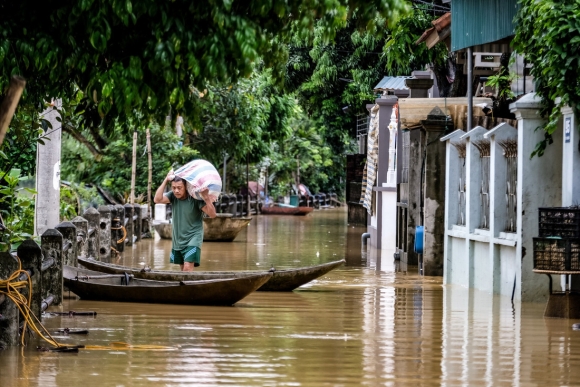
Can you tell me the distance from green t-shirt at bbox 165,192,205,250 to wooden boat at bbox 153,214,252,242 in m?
13.9

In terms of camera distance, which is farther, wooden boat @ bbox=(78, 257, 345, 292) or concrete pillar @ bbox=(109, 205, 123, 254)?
concrete pillar @ bbox=(109, 205, 123, 254)

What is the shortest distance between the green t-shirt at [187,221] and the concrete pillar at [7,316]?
16.8 ft

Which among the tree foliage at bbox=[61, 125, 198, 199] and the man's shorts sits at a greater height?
the tree foliage at bbox=[61, 125, 198, 199]

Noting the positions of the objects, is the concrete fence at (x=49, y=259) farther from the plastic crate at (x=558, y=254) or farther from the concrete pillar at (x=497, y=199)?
the concrete pillar at (x=497, y=199)

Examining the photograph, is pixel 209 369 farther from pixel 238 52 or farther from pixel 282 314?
pixel 282 314

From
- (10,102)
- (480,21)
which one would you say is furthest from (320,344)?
(480,21)

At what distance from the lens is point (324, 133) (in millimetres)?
55500

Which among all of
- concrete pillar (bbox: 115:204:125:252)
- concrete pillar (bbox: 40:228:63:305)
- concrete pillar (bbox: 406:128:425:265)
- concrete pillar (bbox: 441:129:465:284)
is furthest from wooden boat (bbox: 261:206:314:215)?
concrete pillar (bbox: 40:228:63:305)

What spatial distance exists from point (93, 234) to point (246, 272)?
6.55 metres

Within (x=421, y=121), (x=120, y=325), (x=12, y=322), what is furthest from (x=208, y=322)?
(x=421, y=121)

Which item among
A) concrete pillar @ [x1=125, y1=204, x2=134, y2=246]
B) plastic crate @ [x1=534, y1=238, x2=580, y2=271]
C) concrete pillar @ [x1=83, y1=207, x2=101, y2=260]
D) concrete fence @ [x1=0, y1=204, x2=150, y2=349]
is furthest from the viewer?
concrete pillar @ [x1=125, y1=204, x2=134, y2=246]

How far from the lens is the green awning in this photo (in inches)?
651

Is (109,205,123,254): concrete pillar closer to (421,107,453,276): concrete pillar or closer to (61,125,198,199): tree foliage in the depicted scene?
(421,107,453,276): concrete pillar

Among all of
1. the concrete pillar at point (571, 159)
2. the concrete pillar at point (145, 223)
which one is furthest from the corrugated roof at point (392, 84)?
the concrete pillar at point (571, 159)
